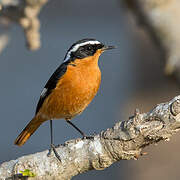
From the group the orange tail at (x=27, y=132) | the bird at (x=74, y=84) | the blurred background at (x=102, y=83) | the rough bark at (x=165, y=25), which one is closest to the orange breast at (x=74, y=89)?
the bird at (x=74, y=84)

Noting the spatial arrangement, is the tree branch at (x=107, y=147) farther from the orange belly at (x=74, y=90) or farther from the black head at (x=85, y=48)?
the black head at (x=85, y=48)

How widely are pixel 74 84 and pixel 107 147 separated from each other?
1308 millimetres

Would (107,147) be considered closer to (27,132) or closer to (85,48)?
(85,48)

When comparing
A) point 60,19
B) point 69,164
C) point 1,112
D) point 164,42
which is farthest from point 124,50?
point 69,164

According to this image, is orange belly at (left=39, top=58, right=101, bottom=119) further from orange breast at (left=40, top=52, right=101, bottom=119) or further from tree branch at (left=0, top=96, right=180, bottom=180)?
tree branch at (left=0, top=96, right=180, bottom=180)

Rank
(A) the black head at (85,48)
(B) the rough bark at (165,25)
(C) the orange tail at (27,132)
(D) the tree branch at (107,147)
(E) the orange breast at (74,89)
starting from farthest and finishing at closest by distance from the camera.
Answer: (C) the orange tail at (27,132)
(B) the rough bark at (165,25)
(A) the black head at (85,48)
(E) the orange breast at (74,89)
(D) the tree branch at (107,147)

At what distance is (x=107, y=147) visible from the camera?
13.9 feet

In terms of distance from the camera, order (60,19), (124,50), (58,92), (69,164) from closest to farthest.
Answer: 1. (69,164)
2. (58,92)
3. (124,50)
4. (60,19)

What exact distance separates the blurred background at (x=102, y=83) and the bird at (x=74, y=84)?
2.99 m

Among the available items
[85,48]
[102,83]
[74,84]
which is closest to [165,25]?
[85,48]

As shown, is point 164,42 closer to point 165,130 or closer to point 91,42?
point 91,42

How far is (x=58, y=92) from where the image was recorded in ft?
17.9

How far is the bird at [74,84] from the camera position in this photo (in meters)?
5.40

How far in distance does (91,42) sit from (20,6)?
1.07m
